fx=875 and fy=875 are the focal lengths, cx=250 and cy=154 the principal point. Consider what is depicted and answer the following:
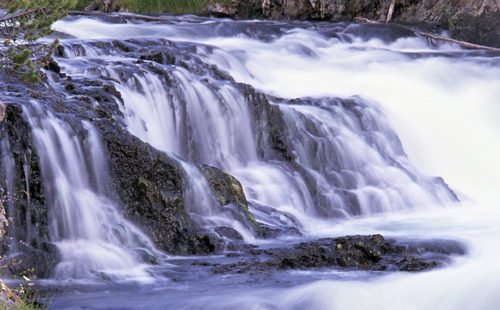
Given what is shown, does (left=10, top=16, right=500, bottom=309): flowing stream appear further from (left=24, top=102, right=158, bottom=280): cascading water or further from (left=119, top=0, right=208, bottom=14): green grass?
(left=119, top=0, right=208, bottom=14): green grass

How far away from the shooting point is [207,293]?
7.41 meters

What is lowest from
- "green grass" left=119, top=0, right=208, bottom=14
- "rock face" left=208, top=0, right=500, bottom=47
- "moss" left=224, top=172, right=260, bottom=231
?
"moss" left=224, top=172, right=260, bottom=231

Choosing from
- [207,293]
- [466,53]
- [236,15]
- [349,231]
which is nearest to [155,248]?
[207,293]

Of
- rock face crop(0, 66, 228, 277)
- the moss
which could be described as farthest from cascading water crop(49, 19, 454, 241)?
rock face crop(0, 66, 228, 277)

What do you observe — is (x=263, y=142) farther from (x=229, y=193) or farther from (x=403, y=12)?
(x=403, y=12)

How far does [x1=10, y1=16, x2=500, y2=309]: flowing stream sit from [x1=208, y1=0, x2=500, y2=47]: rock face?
1.74m

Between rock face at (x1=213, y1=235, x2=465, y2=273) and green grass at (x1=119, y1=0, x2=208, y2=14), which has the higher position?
green grass at (x1=119, y1=0, x2=208, y2=14)

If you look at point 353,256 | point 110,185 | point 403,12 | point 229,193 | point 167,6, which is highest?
point 167,6

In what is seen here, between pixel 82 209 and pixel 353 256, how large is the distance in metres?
2.77

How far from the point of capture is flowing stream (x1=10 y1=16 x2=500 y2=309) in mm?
7527

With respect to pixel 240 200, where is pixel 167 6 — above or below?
above

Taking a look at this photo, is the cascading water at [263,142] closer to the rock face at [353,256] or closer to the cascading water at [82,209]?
the rock face at [353,256]

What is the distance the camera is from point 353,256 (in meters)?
8.66

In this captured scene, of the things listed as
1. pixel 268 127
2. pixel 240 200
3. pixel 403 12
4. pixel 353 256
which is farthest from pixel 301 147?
pixel 403 12
